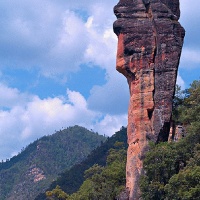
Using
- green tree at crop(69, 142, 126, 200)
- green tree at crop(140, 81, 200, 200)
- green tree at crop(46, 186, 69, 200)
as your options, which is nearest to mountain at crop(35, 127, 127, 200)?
green tree at crop(46, 186, 69, 200)

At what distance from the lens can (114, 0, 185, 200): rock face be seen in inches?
1582

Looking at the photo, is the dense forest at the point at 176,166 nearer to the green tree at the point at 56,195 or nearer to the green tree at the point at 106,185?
the green tree at the point at 106,185

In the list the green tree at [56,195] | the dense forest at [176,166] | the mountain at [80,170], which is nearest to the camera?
the dense forest at [176,166]

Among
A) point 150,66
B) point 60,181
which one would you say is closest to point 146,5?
point 150,66

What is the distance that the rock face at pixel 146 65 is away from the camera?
4019 cm

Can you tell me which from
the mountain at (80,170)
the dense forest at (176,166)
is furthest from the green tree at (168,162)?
the mountain at (80,170)

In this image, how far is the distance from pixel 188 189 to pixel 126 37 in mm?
13926

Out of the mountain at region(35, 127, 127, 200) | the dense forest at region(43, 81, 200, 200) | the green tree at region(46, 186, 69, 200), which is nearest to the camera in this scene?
the dense forest at region(43, 81, 200, 200)

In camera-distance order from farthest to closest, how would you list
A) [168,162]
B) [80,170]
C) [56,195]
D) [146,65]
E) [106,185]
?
1. [80,170]
2. [56,195]
3. [106,185]
4. [146,65]
5. [168,162]

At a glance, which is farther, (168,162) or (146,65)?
(146,65)

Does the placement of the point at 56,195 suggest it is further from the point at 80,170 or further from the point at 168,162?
the point at 80,170

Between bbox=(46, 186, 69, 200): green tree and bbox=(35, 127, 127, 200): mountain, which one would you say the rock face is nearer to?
bbox=(46, 186, 69, 200): green tree

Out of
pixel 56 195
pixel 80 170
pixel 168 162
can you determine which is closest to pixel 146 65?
pixel 168 162

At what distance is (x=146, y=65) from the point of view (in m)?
40.8
